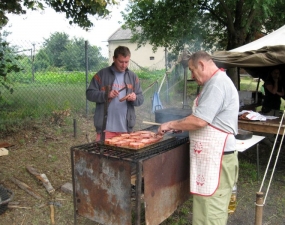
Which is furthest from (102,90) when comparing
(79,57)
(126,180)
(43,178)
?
(79,57)

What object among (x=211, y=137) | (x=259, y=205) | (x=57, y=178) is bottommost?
(x=57, y=178)

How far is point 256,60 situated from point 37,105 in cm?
546

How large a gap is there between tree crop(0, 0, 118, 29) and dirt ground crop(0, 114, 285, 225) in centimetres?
250

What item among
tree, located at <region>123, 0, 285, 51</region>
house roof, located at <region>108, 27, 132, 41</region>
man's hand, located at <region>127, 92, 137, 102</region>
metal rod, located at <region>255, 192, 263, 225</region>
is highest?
house roof, located at <region>108, 27, 132, 41</region>

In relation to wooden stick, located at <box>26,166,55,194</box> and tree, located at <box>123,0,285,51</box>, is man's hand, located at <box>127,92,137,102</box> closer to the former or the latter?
wooden stick, located at <box>26,166,55,194</box>

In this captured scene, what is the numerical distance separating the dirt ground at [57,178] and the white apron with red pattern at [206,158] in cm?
115

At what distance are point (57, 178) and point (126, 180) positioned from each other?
2.49 metres

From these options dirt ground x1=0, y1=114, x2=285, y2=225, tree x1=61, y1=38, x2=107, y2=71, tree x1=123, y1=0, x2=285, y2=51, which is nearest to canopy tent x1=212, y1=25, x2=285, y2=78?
dirt ground x1=0, y1=114, x2=285, y2=225

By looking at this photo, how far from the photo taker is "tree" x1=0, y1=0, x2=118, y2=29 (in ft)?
14.3

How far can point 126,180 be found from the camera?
2.54 meters

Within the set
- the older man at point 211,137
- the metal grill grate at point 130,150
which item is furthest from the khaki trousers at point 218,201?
the metal grill grate at point 130,150

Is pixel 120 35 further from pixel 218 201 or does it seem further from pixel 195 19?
pixel 218 201

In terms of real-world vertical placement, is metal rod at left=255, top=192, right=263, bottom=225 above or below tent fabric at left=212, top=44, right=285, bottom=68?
below

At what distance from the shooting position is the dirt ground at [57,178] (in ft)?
11.8
